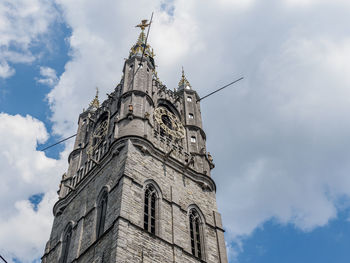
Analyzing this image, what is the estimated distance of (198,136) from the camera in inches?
1556

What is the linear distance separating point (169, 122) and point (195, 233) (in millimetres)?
11453

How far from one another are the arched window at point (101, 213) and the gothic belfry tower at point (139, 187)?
78mm

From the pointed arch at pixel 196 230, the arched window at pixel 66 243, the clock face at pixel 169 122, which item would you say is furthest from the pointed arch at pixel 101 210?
the clock face at pixel 169 122

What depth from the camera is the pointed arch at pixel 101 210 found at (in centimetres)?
2871

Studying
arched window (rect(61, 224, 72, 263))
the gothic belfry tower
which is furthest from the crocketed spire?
arched window (rect(61, 224, 72, 263))

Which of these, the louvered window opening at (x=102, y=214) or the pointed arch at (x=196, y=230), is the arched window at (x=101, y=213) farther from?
the pointed arch at (x=196, y=230)

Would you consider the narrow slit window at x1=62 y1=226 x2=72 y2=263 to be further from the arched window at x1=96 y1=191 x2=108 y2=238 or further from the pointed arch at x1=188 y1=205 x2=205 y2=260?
the pointed arch at x1=188 y1=205 x2=205 y2=260

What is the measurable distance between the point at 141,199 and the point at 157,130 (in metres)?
8.59

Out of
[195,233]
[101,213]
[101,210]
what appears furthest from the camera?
[195,233]

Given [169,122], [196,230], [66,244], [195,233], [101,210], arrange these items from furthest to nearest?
1. [169,122]
2. [66,244]
3. [196,230]
4. [195,233]
5. [101,210]

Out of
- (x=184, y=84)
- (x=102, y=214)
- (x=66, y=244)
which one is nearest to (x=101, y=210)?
(x=102, y=214)

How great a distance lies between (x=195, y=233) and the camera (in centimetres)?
3055

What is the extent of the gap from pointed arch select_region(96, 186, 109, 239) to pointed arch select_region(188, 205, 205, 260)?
5.28 meters

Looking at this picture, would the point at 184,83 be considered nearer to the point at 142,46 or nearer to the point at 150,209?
the point at 142,46
